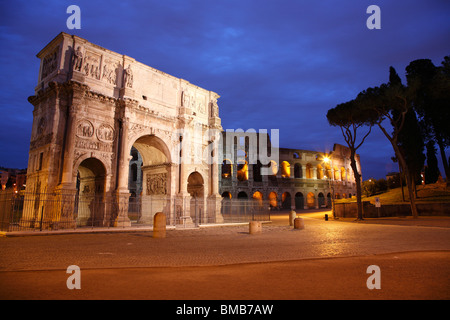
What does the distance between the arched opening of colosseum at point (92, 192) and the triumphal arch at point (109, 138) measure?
0.06 m

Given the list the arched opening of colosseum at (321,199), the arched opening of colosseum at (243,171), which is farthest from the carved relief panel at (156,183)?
the arched opening of colosseum at (321,199)

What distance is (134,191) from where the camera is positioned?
128 feet

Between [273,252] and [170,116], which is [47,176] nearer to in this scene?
[170,116]

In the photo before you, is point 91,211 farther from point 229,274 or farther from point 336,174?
point 336,174

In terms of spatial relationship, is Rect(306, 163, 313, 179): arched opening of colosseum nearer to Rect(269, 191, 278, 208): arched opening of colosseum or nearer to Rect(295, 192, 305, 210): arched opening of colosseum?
Rect(295, 192, 305, 210): arched opening of colosseum

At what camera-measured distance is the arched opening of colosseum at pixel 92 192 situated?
648 inches

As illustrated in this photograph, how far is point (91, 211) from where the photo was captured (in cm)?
1702

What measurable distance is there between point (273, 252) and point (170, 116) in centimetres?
1492

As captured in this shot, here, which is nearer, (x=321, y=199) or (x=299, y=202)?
(x=299, y=202)

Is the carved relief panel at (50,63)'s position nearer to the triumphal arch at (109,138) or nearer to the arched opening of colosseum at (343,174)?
the triumphal arch at (109,138)

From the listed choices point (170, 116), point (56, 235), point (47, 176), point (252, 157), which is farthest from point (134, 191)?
point (56, 235)

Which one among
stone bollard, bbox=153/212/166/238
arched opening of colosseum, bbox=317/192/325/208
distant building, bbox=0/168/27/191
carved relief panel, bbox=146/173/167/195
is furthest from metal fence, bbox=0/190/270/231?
→ arched opening of colosseum, bbox=317/192/325/208

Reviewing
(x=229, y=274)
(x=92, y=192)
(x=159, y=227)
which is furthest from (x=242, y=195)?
(x=229, y=274)

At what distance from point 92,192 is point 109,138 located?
3.78m
